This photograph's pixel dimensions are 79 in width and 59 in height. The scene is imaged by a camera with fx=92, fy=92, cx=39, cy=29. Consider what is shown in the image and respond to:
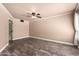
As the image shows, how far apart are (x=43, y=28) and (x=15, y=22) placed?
2504 millimetres

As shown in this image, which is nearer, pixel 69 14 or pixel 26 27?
pixel 69 14

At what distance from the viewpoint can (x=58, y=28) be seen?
14.7 feet

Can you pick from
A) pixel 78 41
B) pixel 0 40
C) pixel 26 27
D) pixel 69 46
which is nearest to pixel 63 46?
pixel 69 46

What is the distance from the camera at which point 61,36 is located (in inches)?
180

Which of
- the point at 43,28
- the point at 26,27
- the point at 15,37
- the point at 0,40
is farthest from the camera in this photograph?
the point at 15,37

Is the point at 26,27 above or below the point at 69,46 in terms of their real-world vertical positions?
above

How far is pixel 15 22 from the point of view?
6.25m

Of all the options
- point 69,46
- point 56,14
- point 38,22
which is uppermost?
point 56,14

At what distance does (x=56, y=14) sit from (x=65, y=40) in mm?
1399

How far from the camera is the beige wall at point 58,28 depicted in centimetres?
447

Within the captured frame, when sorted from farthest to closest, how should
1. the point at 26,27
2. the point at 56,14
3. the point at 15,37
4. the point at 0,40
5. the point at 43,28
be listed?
the point at 15,37
the point at 26,27
the point at 43,28
the point at 56,14
the point at 0,40

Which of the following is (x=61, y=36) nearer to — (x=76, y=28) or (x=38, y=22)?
(x=76, y=28)

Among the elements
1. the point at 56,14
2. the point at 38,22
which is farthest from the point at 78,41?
the point at 38,22

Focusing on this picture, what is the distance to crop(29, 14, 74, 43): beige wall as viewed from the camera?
14.7 ft
